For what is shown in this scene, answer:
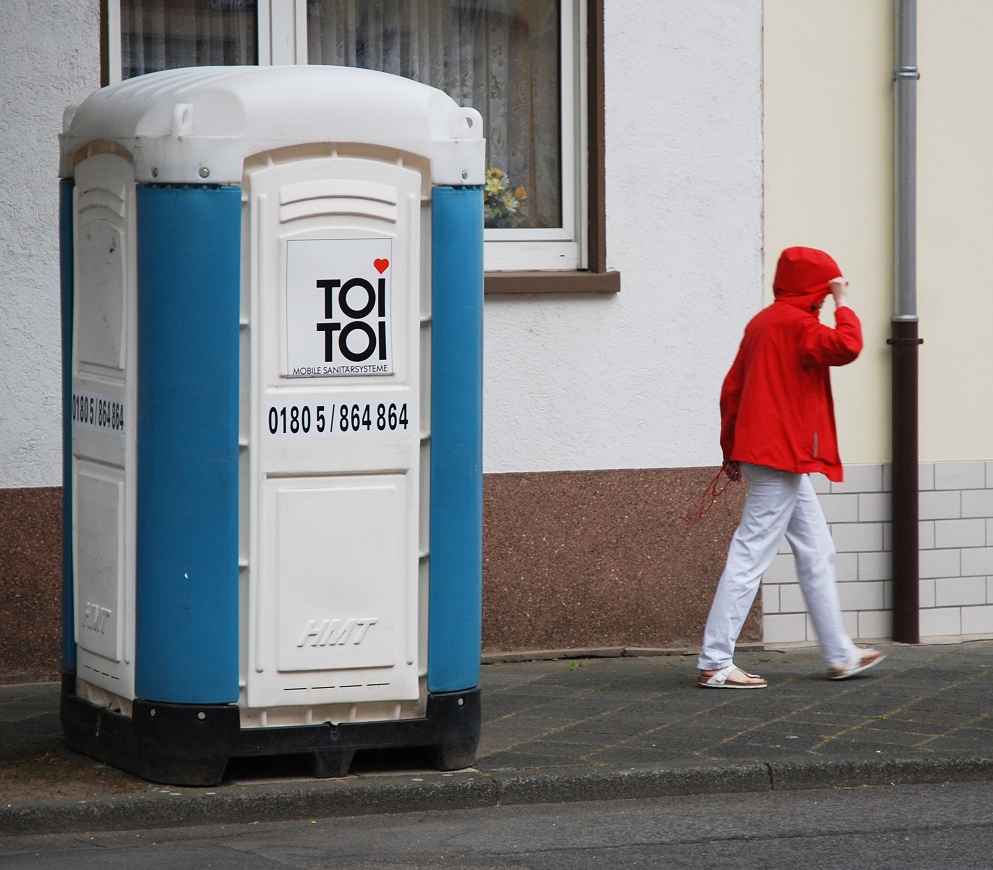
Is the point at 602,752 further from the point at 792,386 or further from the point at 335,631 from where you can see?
the point at 792,386

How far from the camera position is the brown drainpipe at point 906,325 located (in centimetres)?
841

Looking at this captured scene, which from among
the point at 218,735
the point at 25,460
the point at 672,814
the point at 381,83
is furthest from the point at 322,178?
the point at 25,460

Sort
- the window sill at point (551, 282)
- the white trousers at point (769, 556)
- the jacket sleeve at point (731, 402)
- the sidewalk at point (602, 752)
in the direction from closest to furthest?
the sidewalk at point (602, 752)
the white trousers at point (769, 556)
the jacket sleeve at point (731, 402)
the window sill at point (551, 282)

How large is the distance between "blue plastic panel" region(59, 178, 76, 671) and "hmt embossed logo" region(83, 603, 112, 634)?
168mm

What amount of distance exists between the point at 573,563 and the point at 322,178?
10.8 feet

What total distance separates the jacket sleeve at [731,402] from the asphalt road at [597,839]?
2.00 metres

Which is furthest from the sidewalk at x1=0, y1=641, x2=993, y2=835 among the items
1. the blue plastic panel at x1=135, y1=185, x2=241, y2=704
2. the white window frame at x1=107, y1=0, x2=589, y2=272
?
the white window frame at x1=107, y1=0, x2=589, y2=272

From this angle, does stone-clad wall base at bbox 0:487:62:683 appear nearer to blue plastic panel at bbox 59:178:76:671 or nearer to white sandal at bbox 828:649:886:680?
blue plastic panel at bbox 59:178:76:671

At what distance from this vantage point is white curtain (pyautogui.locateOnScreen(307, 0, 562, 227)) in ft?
27.7

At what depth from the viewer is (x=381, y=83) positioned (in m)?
5.45

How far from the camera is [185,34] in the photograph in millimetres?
8117

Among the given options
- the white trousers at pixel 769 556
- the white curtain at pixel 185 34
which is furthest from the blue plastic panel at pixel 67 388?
the white trousers at pixel 769 556

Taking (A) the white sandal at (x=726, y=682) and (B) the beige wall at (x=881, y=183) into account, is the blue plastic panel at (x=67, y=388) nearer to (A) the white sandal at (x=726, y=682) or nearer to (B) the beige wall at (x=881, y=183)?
(A) the white sandal at (x=726, y=682)

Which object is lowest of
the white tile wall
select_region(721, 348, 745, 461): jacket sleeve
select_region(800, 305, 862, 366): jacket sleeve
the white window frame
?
the white tile wall
